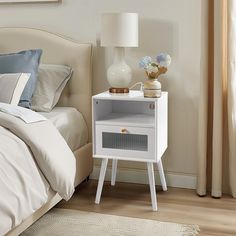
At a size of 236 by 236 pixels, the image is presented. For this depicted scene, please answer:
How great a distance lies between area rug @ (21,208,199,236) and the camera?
8.46 feet

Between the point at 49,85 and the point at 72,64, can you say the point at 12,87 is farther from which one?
the point at 72,64

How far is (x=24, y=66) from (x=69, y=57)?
385 millimetres

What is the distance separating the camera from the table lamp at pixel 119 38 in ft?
9.86

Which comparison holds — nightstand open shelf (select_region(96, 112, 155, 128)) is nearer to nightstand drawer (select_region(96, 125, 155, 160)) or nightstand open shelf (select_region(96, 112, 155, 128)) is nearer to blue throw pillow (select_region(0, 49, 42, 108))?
nightstand drawer (select_region(96, 125, 155, 160))

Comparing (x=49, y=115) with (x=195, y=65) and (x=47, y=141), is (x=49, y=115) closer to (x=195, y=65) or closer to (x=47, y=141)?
(x=47, y=141)

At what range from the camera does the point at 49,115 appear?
10.1 ft

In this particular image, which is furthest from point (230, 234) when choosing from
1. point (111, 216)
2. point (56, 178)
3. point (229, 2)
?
point (229, 2)

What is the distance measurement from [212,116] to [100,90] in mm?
896

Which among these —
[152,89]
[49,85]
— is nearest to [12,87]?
[49,85]

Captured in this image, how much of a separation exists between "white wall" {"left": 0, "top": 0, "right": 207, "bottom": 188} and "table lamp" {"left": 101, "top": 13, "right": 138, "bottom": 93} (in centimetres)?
26

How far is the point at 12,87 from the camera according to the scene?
2.98 meters

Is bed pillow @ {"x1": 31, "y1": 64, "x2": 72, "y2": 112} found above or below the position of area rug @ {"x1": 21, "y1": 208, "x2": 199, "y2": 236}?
above

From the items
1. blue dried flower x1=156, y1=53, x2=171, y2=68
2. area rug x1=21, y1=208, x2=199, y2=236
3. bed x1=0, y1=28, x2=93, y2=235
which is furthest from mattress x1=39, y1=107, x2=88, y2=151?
blue dried flower x1=156, y1=53, x2=171, y2=68

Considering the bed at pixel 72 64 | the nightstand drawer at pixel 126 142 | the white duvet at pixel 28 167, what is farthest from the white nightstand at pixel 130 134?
the white duvet at pixel 28 167
